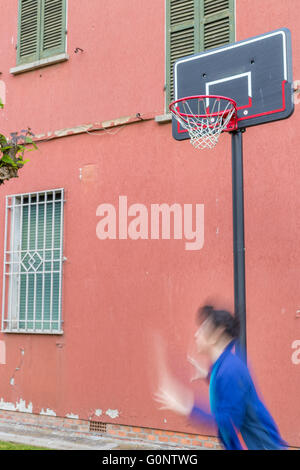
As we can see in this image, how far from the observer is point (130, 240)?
24.1 ft

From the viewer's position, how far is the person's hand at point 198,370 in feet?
21.5

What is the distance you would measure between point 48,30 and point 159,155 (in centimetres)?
281

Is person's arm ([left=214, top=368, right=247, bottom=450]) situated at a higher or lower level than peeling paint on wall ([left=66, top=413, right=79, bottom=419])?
higher

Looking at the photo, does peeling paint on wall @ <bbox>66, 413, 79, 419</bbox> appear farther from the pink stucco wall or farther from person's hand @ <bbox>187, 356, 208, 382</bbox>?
person's hand @ <bbox>187, 356, 208, 382</bbox>

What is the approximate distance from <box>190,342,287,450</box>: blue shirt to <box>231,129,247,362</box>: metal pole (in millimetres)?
329

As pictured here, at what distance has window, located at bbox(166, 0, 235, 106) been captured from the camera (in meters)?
7.06

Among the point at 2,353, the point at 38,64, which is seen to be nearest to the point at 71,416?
the point at 2,353

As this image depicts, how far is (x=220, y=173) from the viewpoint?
680 cm

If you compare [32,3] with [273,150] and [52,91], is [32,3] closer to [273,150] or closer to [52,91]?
[52,91]

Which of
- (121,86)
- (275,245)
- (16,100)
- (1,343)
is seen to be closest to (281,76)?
(275,245)

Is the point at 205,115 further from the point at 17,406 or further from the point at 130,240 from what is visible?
the point at 17,406

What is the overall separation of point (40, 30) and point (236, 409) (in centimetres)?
650

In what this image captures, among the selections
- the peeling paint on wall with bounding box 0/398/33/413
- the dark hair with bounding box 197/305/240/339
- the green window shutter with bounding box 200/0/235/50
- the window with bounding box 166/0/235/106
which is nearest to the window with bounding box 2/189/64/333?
the peeling paint on wall with bounding box 0/398/33/413

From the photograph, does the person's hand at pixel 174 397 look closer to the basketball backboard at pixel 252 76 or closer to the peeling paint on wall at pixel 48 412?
the peeling paint on wall at pixel 48 412
